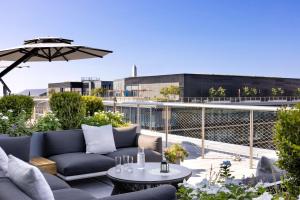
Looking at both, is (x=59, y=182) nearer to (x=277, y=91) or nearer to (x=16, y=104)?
(x=16, y=104)

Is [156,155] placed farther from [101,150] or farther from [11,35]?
[11,35]

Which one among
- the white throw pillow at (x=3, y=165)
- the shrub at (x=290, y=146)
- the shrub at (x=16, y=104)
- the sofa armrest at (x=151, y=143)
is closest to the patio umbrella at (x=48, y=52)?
the shrub at (x=16, y=104)

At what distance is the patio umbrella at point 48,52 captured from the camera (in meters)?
6.28

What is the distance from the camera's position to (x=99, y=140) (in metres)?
4.88

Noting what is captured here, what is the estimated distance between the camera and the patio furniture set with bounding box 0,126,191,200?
9.53 ft

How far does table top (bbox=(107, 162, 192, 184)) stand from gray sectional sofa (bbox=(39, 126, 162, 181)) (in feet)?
2.15

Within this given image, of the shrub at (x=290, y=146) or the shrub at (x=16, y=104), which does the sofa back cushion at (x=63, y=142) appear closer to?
the shrub at (x=16, y=104)

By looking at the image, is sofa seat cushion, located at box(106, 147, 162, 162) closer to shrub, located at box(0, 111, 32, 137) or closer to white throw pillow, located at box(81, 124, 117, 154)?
white throw pillow, located at box(81, 124, 117, 154)

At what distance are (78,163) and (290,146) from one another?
291 cm

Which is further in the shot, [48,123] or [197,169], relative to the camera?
[48,123]

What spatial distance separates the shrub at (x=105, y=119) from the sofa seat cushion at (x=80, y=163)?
4.29 feet

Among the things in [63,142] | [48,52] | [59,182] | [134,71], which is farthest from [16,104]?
[134,71]

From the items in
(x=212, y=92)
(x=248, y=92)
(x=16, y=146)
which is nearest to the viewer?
(x=16, y=146)

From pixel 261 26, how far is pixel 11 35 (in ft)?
83.7
